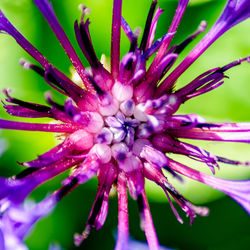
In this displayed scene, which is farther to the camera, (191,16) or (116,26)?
(191,16)

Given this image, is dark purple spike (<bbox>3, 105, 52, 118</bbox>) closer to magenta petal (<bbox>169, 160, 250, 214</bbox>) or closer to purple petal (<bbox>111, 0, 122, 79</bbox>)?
purple petal (<bbox>111, 0, 122, 79</bbox>)

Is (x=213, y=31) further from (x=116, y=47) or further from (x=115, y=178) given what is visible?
(x=115, y=178)

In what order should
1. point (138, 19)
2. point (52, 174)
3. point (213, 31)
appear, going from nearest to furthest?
point (52, 174) < point (213, 31) < point (138, 19)

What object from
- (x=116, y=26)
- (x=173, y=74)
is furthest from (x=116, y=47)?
(x=173, y=74)

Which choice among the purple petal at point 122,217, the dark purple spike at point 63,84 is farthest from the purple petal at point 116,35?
the purple petal at point 122,217

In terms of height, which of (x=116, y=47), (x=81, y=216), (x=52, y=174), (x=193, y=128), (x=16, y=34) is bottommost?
(x=81, y=216)

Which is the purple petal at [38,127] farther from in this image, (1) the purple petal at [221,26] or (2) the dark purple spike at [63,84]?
(1) the purple petal at [221,26]

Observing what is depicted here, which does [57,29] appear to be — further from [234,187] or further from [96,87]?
[234,187]

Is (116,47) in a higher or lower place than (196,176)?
higher

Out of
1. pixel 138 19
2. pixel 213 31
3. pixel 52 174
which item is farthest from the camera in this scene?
pixel 138 19
